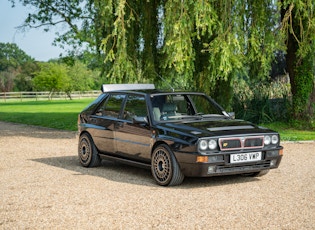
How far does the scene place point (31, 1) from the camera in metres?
31.1

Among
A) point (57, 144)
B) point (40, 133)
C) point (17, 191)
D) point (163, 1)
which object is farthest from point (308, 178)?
point (40, 133)

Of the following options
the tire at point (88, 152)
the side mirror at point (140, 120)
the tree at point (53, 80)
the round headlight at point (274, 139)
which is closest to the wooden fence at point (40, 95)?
the tree at point (53, 80)

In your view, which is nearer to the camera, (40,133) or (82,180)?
(82,180)

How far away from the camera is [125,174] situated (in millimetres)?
10523

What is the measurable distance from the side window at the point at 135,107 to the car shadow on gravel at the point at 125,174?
1.08m

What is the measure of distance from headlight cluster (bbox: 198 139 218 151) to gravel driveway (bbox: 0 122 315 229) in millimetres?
663

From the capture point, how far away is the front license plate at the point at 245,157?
8859 millimetres

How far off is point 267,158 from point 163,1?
1069 centimetres

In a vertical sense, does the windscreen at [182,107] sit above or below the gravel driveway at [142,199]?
above

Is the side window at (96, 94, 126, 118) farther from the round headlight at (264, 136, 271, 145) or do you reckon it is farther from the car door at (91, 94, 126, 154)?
the round headlight at (264, 136, 271, 145)

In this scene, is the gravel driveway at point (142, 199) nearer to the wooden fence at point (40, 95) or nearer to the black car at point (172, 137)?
the black car at point (172, 137)

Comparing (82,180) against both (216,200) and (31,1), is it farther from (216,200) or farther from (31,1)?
(31,1)

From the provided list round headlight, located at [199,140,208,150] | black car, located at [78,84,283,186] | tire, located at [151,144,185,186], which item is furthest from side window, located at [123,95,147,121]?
round headlight, located at [199,140,208,150]

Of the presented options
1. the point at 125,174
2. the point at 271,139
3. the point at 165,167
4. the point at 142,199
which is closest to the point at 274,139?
the point at 271,139
